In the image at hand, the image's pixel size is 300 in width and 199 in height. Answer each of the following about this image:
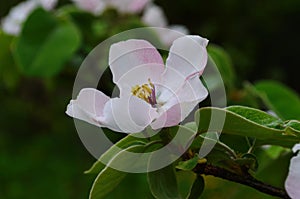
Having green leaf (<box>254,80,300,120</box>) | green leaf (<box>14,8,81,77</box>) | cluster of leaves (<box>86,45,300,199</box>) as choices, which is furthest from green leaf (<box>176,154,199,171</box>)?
green leaf (<box>14,8,81,77</box>)

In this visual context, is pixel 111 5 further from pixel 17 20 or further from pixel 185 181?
pixel 185 181

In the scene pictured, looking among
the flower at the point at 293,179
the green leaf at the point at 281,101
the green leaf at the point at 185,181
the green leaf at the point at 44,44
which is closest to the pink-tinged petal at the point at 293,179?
the flower at the point at 293,179

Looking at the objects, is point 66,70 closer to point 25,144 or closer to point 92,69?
point 92,69

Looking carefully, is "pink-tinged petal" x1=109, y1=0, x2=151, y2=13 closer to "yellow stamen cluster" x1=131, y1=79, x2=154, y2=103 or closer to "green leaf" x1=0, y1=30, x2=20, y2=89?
"green leaf" x1=0, y1=30, x2=20, y2=89

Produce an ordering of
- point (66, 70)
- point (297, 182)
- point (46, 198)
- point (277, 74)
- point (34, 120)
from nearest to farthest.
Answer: point (297, 182) < point (66, 70) < point (46, 198) < point (34, 120) < point (277, 74)

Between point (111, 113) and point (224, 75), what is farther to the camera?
point (224, 75)

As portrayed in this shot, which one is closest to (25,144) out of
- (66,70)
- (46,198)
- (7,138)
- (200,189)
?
(7,138)
